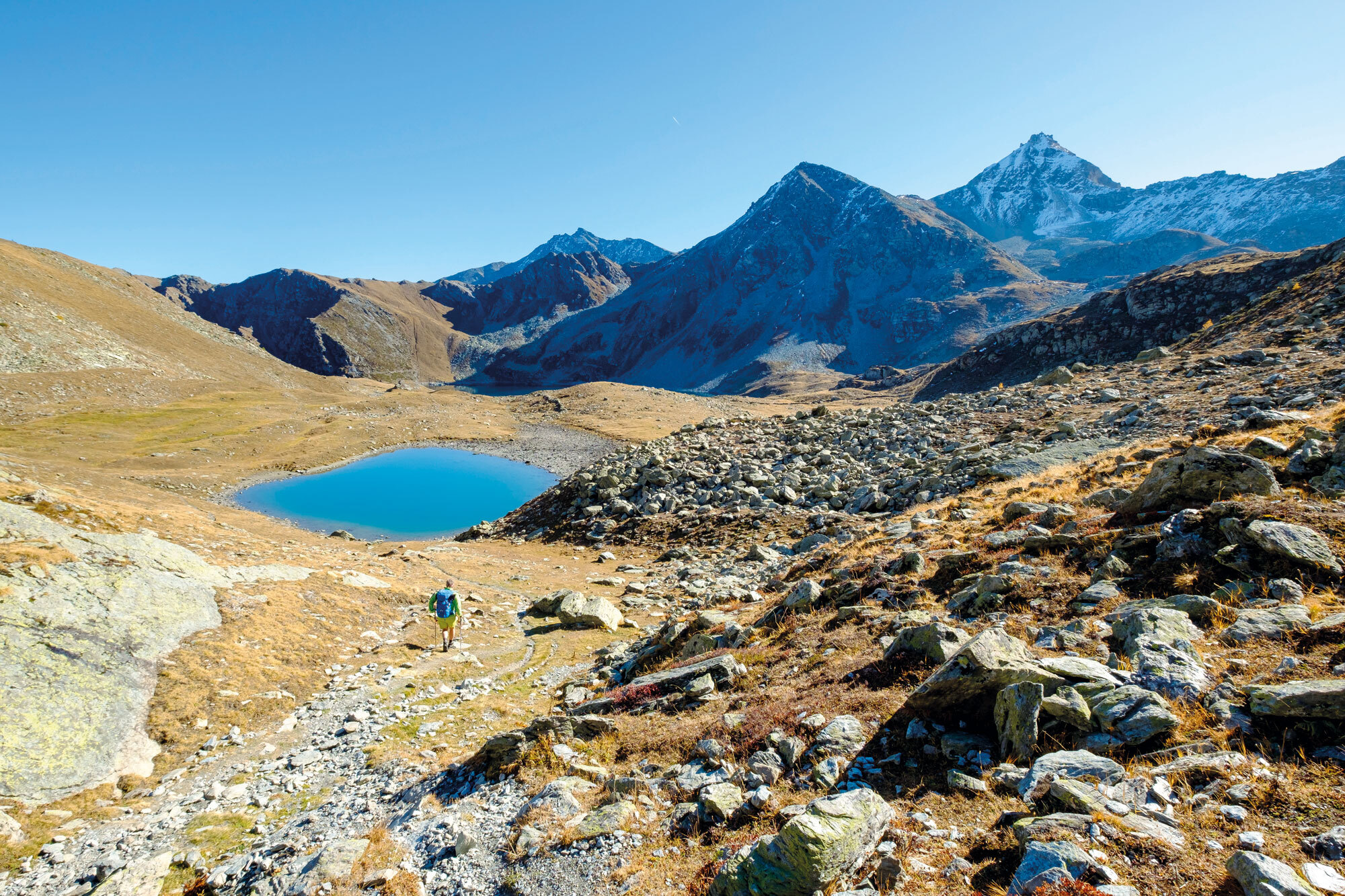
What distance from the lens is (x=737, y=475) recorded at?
1353 inches

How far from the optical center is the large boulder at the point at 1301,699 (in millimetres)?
5508

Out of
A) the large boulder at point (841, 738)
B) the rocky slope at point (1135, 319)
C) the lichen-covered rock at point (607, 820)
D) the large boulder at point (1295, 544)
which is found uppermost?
the rocky slope at point (1135, 319)

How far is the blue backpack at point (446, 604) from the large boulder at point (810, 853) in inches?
553

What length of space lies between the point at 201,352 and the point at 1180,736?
19455 centimetres

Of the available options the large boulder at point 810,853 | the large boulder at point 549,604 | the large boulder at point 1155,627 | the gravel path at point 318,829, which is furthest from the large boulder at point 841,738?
the large boulder at point 549,604

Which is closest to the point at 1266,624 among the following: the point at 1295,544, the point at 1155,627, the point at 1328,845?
the point at 1155,627

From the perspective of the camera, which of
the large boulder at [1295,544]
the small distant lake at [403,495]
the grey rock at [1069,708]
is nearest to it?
the grey rock at [1069,708]

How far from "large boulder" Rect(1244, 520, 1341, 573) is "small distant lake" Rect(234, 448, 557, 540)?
160 ft

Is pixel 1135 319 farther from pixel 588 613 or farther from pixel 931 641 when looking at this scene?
pixel 931 641

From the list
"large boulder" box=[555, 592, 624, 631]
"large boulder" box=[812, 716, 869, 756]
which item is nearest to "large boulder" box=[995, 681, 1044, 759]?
"large boulder" box=[812, 716, 869, 756]

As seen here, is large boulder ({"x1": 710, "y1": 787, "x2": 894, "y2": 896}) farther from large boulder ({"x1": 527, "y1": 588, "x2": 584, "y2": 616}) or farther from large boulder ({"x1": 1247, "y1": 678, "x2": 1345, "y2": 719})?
large boulder ({"x1": 527, "y1": 588, "x2": 584, "y2": 616})

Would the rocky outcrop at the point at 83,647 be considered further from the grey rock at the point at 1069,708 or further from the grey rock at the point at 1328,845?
the grey rock at the point at 1328,845

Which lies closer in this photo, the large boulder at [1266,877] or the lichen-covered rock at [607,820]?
the large boulder at [1266,877]

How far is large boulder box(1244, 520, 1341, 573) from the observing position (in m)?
8.68
